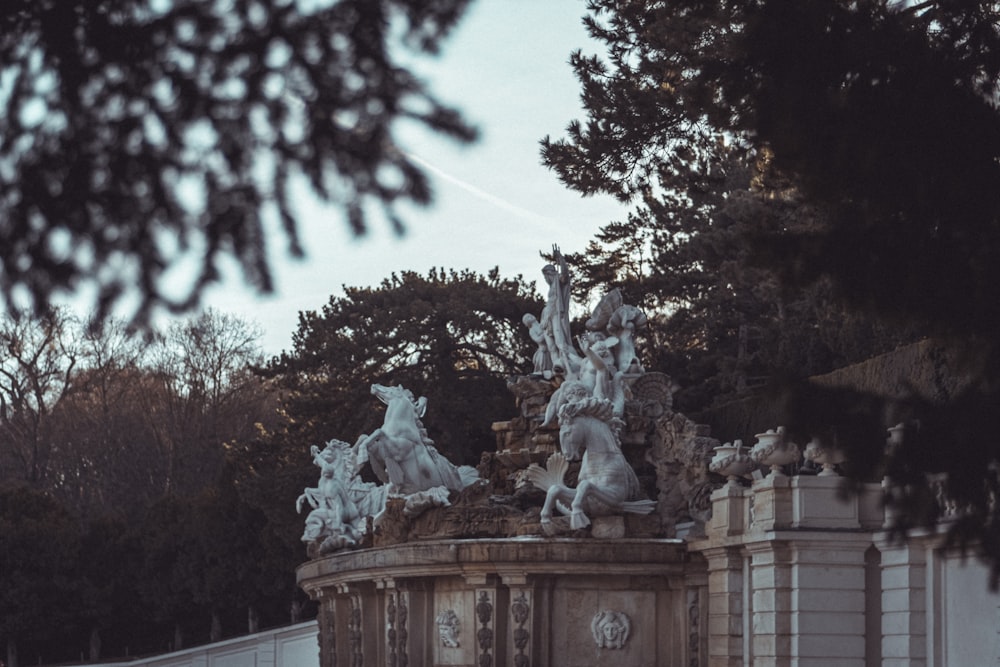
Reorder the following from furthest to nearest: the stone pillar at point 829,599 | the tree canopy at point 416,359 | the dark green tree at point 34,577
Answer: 1. the dark green tree at point 34,577
2. the tree canopy at point 416,359
3. the stone pillar at point 829,599

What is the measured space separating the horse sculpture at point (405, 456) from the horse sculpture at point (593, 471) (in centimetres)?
248

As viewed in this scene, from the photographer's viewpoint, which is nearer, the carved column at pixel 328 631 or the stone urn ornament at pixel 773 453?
the stone urn ornament at pixel 773 453

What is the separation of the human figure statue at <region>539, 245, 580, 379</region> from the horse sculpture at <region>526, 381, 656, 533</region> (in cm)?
346

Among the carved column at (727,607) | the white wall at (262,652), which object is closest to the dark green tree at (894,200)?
the carved column at (727,607)

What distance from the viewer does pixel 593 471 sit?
1919 cm

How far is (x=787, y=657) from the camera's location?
15.9 m

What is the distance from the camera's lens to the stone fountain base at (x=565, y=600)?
61.4 feet

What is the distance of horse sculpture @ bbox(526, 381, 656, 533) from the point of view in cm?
1883

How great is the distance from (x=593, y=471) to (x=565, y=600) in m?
1.48

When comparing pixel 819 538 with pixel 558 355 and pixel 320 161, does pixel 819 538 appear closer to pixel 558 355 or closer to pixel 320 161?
pixel 558 355

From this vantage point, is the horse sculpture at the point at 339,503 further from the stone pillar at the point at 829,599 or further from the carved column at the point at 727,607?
the stone pillar at the point at 829,599

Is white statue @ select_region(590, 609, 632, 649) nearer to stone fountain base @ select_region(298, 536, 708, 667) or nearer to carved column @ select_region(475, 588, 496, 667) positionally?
stone fountain base @ select_region(298, 536, 708, 667)

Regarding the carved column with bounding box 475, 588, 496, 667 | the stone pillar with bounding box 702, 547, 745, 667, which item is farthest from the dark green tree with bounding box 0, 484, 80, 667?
the stone pillar with bounding box 702, 547, 745, 667

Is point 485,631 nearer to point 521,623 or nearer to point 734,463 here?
point 521,623
